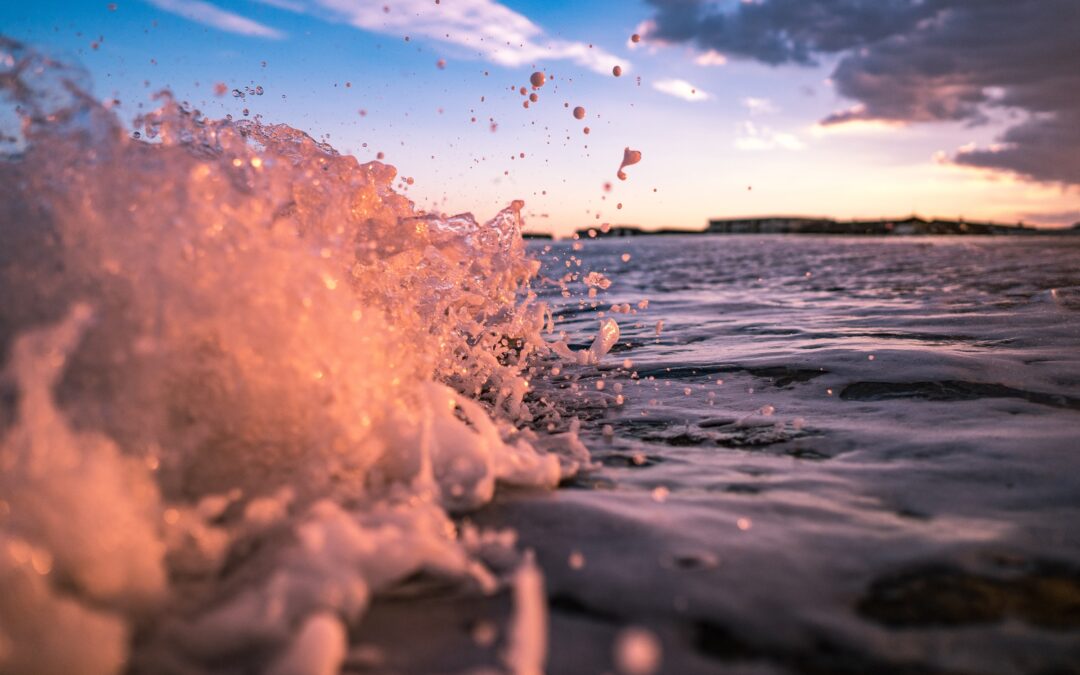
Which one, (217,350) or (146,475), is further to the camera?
(217,350)

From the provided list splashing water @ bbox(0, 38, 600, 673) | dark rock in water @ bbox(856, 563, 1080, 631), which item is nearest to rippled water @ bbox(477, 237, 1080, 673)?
dark rock in water @ bbox(856, 563, 1080, 631)

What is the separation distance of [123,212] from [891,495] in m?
2.55

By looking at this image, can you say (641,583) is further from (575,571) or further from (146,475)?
(146,475)

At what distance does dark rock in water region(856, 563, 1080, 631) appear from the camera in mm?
1431

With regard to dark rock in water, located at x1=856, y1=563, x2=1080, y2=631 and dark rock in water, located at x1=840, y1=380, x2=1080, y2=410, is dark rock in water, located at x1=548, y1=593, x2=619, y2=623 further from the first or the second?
dark rock in water, located at x1=840, y1=380, x2=1080, y2=410

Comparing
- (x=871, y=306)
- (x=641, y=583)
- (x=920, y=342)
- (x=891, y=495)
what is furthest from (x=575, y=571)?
(x=871, y=306)

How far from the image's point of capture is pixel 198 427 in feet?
6.80

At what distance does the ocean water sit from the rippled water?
11 mm

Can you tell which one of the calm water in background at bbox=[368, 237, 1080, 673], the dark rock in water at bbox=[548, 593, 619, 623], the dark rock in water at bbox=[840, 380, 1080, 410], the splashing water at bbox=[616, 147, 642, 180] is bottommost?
the dark rock in water at bbox=[548, 593, 619, 623]

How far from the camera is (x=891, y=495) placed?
212 cm

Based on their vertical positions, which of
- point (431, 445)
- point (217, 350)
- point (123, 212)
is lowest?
point (431, 445)

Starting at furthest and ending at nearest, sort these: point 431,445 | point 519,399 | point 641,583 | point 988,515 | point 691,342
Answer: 1. point 691,342
2. point 519,399
3. point 431,445
4. point 988,515
5. point 641,583

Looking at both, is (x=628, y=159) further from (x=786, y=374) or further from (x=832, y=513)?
(x=832, y=513)

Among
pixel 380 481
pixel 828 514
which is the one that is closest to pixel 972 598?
pixel 828 514
